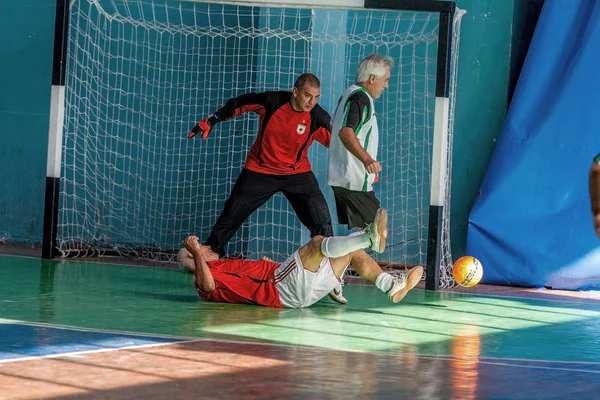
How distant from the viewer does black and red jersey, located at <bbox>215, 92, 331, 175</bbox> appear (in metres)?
9.28

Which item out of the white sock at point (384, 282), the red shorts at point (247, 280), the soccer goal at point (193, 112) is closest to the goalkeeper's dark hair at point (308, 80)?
the red shorts at point (247, 280)

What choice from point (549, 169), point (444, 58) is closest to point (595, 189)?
point (444, 58)

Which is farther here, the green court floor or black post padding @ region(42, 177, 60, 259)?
black post padding @ region(42, 177, 60, 259)

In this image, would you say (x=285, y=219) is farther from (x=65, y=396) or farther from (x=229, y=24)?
(x=65, y=396)

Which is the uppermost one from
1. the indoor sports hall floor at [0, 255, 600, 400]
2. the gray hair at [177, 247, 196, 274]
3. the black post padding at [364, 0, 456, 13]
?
the black post padding at [364, 0, 456, 13]

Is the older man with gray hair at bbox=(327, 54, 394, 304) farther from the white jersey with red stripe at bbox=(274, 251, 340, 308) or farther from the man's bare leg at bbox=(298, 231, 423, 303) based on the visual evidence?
the man's bare leg at bbox=(298, 231, 423, 303)

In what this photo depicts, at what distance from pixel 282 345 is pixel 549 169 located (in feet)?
16.6

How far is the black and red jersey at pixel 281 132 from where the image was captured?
365 inches

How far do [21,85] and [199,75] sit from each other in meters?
2.37

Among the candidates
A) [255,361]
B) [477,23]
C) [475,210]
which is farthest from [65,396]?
[477,23]

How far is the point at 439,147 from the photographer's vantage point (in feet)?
32.2

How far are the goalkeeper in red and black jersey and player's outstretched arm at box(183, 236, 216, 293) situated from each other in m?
1.36

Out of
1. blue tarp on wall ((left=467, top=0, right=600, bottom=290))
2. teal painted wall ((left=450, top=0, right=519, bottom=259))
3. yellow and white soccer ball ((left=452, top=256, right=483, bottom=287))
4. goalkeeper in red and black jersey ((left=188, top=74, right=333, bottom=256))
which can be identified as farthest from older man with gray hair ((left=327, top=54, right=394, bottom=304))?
teal painted wall ((left=450, top=0, right=519, bottom=259))

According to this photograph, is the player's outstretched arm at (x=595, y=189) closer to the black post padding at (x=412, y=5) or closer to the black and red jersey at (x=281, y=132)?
the black and red jersey at (x=281, y=132)
